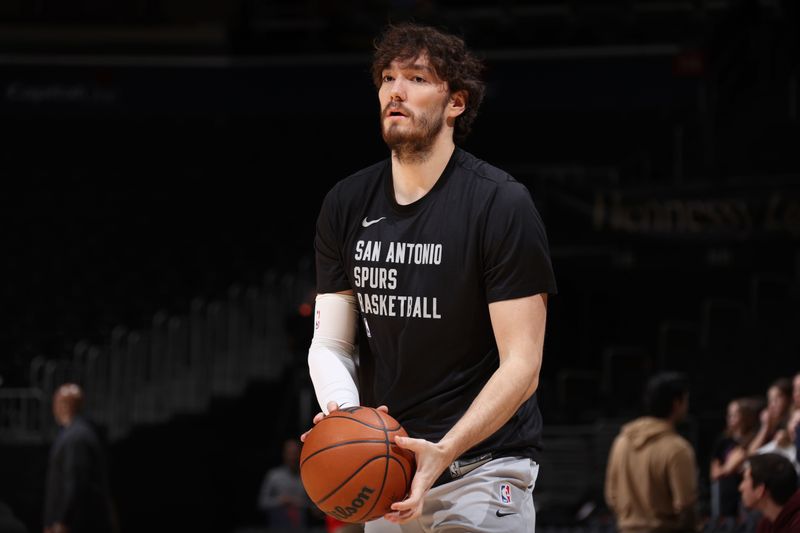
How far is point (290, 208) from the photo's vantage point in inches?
773

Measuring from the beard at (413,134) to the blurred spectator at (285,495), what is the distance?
9326 millimetres

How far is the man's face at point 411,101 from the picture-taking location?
3.39 metres

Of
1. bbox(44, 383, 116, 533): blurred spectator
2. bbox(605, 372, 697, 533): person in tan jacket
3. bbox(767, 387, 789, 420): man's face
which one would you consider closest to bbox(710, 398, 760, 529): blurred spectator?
bbox(767, 387, 789, 420): man's face

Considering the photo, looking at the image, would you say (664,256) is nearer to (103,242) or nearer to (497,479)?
(103,242)

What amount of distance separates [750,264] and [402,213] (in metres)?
13.2

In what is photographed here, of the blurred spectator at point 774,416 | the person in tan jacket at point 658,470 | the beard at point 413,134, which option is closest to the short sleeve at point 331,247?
the beard at point 413,134

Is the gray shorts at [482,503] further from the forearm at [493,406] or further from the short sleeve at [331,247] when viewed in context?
the short sleeve at [331,247]

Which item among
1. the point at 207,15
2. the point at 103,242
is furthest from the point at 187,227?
the point at 207,15

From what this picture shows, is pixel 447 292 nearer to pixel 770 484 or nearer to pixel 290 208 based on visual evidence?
pixel 770 484

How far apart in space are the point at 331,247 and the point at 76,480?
20.4ft

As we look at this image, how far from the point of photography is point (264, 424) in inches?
605

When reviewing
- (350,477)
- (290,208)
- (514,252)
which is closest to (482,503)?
(350,477)

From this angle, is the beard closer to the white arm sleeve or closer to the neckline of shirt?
the neckline of shirt

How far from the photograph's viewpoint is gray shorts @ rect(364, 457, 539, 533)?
3332mm
